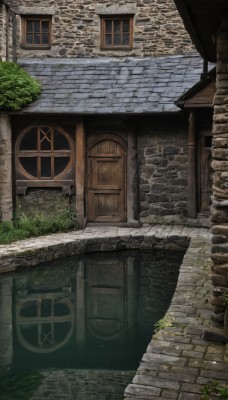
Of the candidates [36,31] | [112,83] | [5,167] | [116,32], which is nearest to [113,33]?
[116,32]

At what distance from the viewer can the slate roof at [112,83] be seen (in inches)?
454

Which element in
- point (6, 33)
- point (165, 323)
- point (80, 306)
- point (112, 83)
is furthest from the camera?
point (6, 33)

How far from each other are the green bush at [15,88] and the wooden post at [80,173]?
54.3 inches

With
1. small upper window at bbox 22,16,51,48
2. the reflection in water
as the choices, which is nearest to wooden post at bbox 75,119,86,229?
the reflection in water

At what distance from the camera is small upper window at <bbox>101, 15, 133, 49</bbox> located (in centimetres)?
1346

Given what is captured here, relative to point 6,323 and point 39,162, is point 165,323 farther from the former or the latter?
point 39,162

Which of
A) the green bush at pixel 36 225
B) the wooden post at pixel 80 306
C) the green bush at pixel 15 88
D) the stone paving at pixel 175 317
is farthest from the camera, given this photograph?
the green bush at pixel 15 88

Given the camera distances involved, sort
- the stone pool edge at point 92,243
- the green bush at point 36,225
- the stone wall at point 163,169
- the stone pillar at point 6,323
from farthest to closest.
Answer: the stone wall at point 163,169
the green bush at point 36,225
the stone pool edge at point 92,243
the stone pillar at point 6,323

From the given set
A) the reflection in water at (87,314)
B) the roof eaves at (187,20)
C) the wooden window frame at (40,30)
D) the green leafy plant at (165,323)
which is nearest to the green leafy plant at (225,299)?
the green leafy plant at (165,323)

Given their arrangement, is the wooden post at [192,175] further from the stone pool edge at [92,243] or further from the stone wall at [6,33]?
the stone wall at [6,33]

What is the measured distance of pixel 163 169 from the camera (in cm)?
1206

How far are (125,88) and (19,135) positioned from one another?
291cm

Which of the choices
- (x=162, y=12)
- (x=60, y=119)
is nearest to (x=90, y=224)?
(x=60, y=119)

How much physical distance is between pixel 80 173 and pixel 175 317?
706 cm
